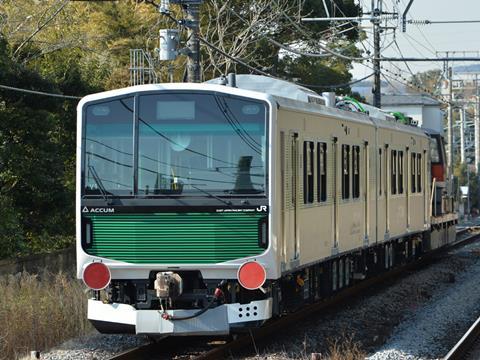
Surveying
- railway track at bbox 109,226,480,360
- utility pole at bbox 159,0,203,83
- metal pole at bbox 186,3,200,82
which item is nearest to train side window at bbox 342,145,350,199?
railway track at bbox 109,226,480,360

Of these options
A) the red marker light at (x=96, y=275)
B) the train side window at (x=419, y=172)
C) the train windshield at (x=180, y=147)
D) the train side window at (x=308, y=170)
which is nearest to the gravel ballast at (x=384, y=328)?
the red marker light at (x=96, y=275)

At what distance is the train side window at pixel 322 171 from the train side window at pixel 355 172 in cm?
166

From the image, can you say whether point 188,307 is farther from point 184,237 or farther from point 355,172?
point 355,172

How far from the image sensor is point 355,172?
15.1 m

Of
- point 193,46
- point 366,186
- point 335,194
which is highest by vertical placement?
point 193,46

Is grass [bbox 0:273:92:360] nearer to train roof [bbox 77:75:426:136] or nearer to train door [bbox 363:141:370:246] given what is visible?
train roof [bbox 77:75:426:136]

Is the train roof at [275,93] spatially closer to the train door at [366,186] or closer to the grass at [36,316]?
the train door at [366,186]

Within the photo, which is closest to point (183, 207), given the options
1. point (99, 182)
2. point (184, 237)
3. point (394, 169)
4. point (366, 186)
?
point (184, 237)

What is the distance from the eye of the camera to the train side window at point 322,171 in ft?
42.7

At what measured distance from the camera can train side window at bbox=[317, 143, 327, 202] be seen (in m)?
13.0

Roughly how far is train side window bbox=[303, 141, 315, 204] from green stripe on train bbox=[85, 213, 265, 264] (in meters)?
1.72

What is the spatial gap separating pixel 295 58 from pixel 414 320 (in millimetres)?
19898

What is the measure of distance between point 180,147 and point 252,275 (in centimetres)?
149

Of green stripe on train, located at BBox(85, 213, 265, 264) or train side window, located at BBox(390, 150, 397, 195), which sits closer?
green stripe on train, located at BBox(85, 213, 265, 264)
